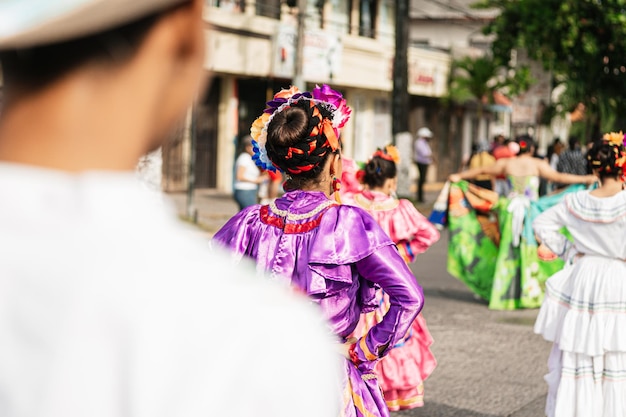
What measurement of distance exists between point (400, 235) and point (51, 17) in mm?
6137

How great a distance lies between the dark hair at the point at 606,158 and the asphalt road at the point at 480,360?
63.4 inches

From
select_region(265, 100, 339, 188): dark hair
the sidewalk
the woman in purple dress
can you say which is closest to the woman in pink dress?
the woman in purple dress

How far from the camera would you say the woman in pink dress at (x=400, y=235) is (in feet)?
20.9

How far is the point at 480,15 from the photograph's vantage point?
1716 inches

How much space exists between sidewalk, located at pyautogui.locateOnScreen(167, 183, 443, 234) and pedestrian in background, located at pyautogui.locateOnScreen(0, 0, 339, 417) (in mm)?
14071

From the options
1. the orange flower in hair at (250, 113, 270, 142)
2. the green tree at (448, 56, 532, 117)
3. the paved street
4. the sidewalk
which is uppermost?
the green tree at (448, 56, 532, 117)

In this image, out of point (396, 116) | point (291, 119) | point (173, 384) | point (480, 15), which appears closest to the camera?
point (173, 384)

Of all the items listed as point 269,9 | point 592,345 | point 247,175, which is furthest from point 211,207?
point 592,345

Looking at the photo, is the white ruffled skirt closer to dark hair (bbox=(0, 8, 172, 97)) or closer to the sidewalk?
dark hair (bbox=(0, 8, 172, 97))

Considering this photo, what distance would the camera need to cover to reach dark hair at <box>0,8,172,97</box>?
977mm

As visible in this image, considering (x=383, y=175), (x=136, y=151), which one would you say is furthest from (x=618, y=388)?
(x=136, y=151)

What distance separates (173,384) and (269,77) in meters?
25.1

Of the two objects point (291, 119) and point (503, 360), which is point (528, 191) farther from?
point (291, 119)

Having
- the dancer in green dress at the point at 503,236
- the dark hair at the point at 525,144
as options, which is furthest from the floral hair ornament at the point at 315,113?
the dark hair at the point at 525,144
